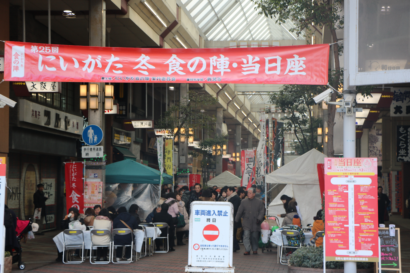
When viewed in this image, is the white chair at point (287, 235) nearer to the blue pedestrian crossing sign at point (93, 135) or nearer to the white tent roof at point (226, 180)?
the blue pedestrian crossing sign at point (93, 135)

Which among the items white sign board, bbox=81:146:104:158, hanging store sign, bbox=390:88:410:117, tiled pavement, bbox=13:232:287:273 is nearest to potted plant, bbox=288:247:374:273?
tiled pavement, bbox=13:232:287:273

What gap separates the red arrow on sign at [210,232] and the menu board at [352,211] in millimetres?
1648

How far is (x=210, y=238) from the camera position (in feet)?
23.2

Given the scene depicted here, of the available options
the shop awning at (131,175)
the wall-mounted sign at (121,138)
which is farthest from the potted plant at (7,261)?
the wall-mounted sign at (121,138)

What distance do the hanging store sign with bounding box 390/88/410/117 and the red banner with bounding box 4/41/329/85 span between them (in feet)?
25.7

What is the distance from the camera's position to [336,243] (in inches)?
267

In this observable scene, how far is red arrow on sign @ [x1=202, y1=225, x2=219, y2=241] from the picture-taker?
7070mm

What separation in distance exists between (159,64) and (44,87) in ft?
20.8

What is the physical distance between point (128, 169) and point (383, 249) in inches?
363

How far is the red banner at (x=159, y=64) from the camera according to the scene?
24.2 feet

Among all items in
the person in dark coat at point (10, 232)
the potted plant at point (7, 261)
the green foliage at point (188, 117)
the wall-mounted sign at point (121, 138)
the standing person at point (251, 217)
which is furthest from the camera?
the green foliage at point (188, 117)

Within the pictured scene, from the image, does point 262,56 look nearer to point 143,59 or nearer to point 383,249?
point 143,59

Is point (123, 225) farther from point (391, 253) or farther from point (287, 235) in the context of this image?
point (391, 253)

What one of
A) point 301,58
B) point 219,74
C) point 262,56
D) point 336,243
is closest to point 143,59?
point 219,74
